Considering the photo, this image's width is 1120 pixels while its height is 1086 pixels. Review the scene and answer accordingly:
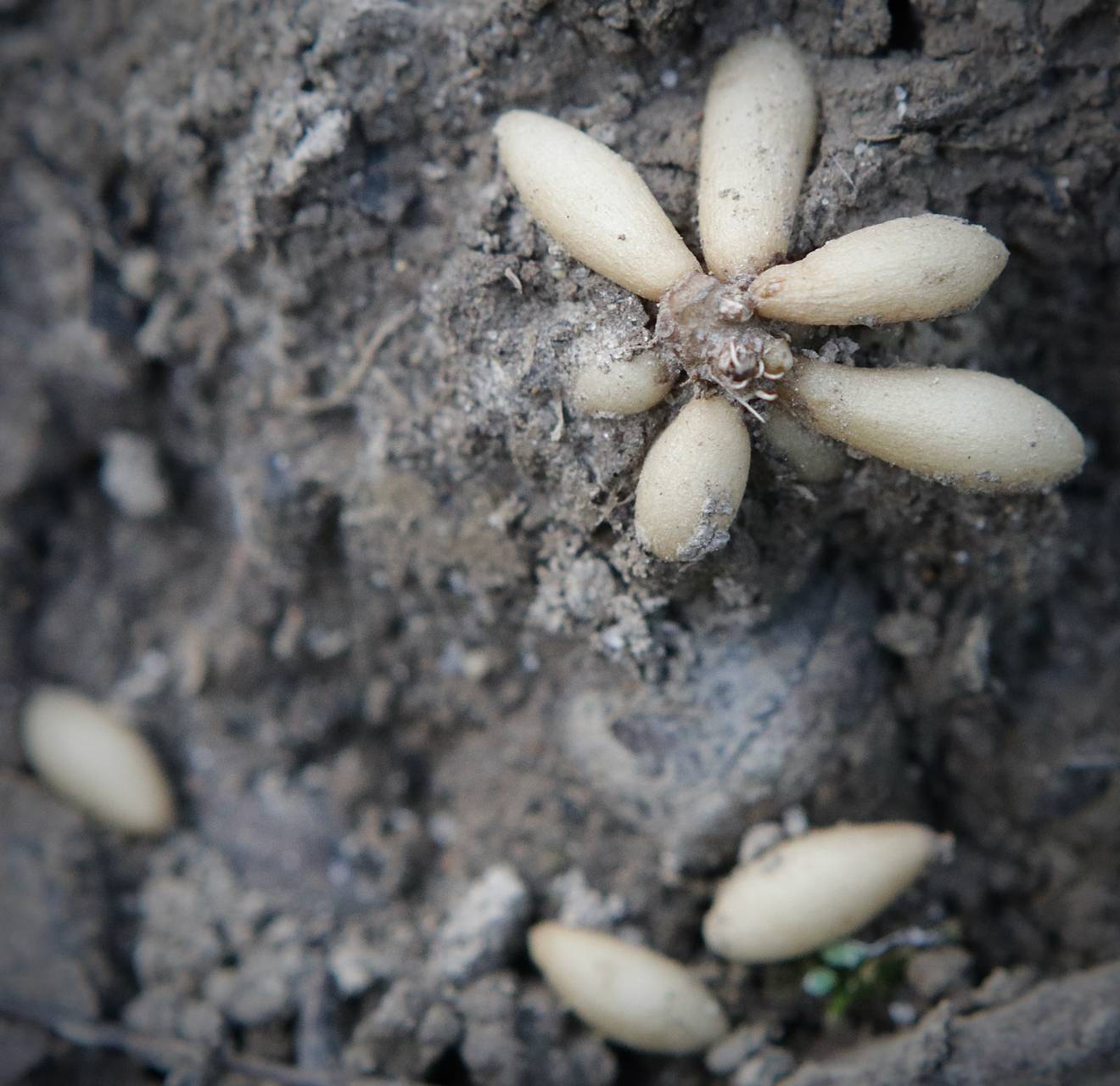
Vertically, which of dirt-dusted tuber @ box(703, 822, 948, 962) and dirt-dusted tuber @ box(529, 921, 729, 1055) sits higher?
dirt-dusted tuber @ box(703, 822, 948, 962)

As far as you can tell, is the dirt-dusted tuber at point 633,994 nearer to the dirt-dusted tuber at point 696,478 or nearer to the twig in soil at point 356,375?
the dirt-dusted tuber at point 696,478

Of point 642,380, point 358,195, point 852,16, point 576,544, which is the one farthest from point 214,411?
point 852,16

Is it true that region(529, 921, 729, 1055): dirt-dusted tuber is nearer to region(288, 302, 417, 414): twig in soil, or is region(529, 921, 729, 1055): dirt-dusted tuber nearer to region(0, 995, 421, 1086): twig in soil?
region(0, 995, 421, 1086): twig in soil

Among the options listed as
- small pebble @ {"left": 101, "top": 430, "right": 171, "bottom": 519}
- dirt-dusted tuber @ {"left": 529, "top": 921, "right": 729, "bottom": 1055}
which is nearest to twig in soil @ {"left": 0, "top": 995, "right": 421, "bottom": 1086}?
dirt-dusted tuber @ {"left": 529, "top": 921, "right": 729, "bottom": 1055}

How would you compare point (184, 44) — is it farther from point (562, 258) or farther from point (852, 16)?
point (852, 16)

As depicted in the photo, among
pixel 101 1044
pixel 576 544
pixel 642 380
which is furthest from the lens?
pixel 101 1044
